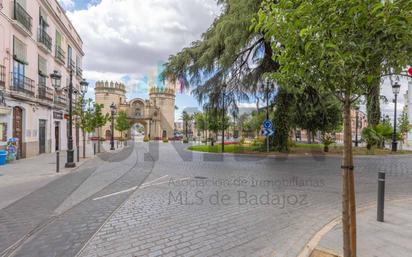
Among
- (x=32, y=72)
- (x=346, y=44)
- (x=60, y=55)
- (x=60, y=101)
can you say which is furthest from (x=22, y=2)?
(x=346, y=44)

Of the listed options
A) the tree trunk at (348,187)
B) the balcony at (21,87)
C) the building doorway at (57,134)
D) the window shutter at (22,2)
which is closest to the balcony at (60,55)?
the building doorway at (57,134)

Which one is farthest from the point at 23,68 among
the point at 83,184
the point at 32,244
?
the point at 32,244

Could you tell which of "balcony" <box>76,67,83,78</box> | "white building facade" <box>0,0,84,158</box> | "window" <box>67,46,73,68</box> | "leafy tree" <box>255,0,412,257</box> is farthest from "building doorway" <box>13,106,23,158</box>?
"leafy tree" <box>255,0,412,257</box>

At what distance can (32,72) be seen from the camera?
55.5 feet

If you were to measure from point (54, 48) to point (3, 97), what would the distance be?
9818mm

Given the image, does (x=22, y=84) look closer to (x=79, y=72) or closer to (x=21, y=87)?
(x=21, y=87)

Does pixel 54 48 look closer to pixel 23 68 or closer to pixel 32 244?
pixel 23 68

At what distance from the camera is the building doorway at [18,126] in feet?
49.4

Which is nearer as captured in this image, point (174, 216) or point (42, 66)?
point (174, 216)

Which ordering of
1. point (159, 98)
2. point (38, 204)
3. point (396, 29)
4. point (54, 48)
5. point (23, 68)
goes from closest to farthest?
point (396, 29) → point (38, 204) → point (23, 68) → point (54, 48) → point (159, 98)

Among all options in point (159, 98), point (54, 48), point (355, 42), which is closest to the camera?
point (355, 42)

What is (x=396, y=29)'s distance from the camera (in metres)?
2.39

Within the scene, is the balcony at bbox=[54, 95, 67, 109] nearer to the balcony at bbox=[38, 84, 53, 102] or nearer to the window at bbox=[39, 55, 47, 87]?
the balcony at bbox=[38, 84, 53, 102]

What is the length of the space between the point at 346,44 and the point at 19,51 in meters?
18.9
